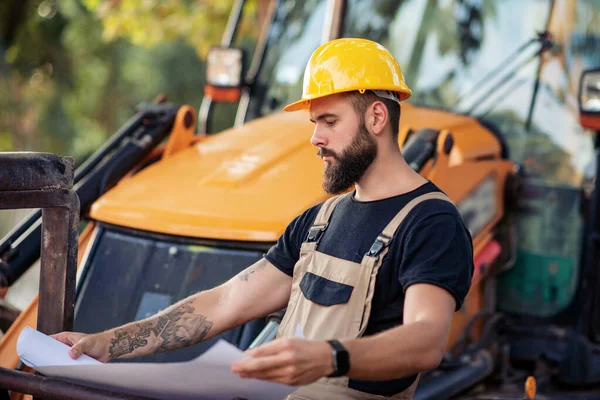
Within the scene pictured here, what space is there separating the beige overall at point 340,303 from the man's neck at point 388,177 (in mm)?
96

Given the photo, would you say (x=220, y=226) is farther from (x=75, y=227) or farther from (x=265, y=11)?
(x=265, y=11)

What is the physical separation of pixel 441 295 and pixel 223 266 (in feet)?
4.57

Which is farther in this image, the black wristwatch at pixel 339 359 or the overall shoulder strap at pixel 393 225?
the overall shoulder strap at pixel 393 225

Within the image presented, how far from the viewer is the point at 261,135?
4.38 metres

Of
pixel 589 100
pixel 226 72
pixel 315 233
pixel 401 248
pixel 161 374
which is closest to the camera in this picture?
pixel 161 374

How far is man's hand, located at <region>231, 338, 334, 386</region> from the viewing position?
6.57ft

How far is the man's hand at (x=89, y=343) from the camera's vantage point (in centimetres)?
262

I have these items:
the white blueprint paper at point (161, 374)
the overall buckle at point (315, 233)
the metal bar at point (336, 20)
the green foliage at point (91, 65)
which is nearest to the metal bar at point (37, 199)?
the white blueprint paper at point (161, 374)

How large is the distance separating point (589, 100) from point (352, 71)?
2084 mm

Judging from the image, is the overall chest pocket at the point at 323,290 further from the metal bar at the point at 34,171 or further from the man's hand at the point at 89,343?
the metal bar at the point at 34,171

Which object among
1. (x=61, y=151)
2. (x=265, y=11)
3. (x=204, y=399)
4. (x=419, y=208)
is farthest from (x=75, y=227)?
(x=61, y=151)

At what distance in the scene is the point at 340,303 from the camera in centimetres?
257

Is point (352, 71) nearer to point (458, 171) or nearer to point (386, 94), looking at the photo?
point (386, 94)

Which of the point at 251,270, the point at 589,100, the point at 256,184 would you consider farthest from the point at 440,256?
the point at 589,100
